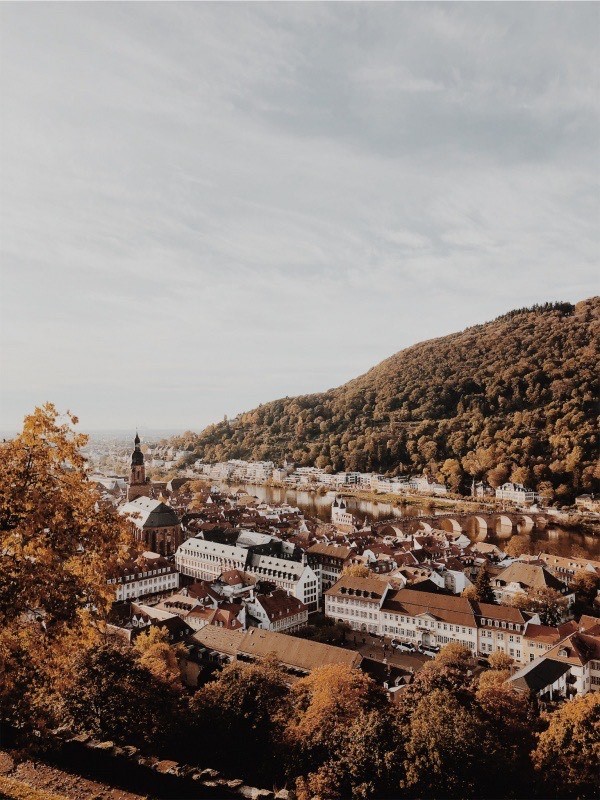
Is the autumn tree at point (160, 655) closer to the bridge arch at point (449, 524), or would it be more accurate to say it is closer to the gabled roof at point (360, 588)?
the gabled roof at point (360, 588)

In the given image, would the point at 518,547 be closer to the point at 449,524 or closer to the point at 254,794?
the point at 449,524

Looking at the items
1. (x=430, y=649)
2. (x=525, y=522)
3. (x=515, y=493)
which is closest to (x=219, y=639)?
(x=430, y=649)

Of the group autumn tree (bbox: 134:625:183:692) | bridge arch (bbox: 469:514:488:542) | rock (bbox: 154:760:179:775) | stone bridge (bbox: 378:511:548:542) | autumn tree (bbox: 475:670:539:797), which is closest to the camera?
rock (bbox: 154:760:179:775)

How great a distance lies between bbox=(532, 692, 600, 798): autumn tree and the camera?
15555 mm

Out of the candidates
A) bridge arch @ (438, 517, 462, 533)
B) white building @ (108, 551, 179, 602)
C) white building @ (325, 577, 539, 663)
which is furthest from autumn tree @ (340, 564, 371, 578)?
bridge arch @ (438, 517, 462, 533)

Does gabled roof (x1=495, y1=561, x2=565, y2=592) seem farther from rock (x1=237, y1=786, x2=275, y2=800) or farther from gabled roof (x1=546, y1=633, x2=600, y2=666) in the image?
rock (x1=237, y1=786, x2=275, y2=800)

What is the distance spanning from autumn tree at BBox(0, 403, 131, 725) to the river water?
5751 centimetres

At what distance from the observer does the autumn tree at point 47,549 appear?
734cm

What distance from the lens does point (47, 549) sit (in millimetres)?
7281

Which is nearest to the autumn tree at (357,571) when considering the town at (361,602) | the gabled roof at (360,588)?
the town at (361,602)

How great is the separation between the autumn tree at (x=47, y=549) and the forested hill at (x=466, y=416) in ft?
292

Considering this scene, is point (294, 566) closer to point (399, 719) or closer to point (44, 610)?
point (399, 719)

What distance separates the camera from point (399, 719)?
1606 cm

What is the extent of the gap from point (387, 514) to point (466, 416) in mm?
47398
